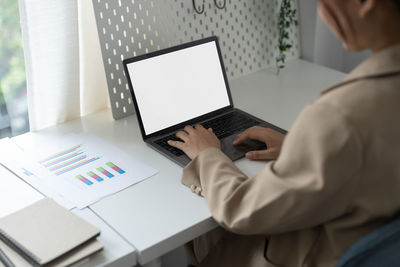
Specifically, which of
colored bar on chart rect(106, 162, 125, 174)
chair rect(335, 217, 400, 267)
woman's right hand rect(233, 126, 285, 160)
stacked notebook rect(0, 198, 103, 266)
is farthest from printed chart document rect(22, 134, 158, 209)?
chair rect(335, 217, 400, 267)

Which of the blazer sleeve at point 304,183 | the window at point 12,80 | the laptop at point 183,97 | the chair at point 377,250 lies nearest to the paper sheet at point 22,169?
the laptop at point 183,97

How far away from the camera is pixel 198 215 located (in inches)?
42.9

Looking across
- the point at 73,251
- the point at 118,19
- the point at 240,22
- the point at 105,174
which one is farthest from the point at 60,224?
the point at 240,22

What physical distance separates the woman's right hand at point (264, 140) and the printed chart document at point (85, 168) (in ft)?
0.76

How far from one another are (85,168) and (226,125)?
15.5 inches

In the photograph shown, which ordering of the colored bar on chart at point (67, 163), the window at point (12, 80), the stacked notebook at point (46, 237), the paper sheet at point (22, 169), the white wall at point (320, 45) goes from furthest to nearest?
the window at point (12, 80) → the white wall at point (320, 45) → the colored bar on chart at point (67, 163) → the paper sheet at point (22, 169) → the stacked notebook at point (46, 237)

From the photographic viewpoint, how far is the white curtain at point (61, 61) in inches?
54.6

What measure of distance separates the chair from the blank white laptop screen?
2.19 feet

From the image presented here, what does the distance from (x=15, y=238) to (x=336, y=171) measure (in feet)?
1.90

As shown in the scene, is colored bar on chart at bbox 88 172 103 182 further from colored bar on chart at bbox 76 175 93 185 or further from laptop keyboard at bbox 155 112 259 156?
laptop keyboard at bbox 155 112 259 156

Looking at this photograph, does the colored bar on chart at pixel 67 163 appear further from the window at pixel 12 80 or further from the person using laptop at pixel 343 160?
the window at pixel 12 80

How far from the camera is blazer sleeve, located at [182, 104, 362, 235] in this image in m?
0.79

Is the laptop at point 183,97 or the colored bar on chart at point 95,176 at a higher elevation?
the laptop at point 183,97

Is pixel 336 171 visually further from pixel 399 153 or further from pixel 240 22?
pixel 240 22
